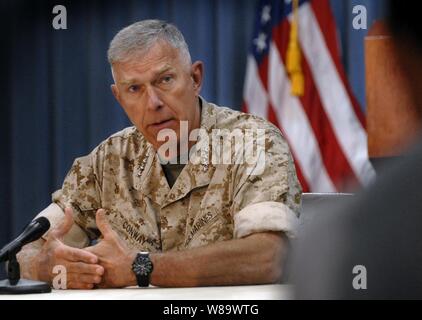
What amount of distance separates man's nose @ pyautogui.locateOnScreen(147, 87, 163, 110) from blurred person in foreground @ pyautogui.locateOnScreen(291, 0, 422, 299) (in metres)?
1.94

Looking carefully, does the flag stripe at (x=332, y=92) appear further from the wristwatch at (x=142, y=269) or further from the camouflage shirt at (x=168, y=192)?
the wristwatch at (x=142, y=269)

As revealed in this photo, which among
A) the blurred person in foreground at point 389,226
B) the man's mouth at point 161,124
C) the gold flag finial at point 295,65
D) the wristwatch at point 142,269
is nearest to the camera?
the blurred person in foreground at point 389,226

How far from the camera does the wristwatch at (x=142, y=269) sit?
198 centimetres

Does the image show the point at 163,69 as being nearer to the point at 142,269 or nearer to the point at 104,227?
the point at 104,227

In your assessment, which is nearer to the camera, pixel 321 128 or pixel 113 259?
pixel 113 259

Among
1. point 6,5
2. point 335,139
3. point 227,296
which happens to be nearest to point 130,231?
point 227,296

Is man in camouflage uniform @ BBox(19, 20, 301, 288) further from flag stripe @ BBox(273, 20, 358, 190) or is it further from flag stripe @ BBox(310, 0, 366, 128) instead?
flag stripe @ BBox(310, 0, 366, 128)

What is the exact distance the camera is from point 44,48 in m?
4.13

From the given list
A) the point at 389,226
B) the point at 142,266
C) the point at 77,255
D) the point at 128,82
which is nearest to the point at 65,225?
the point at 77,255

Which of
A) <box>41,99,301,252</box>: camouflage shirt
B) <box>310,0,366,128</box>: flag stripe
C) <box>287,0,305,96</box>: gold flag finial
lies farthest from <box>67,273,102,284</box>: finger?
<box>310,0,366,128</box>: flag stripe

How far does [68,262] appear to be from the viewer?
6.76 feet

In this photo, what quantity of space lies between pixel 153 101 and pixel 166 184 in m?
0.27

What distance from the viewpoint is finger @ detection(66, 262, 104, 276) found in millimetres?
1984

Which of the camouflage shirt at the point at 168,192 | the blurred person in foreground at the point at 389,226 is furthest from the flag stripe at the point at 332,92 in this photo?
the blurred person in foreground at the point at 389,226
